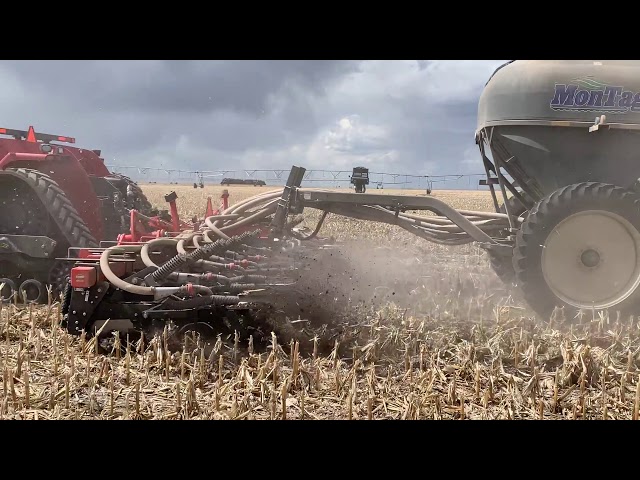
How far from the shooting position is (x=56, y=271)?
4.91 m

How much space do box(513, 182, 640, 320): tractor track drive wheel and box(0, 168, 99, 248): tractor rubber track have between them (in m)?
4.05

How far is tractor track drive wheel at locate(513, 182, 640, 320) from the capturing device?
4.14m

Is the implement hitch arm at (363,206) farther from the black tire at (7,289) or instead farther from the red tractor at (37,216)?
the black tire at (7,289)

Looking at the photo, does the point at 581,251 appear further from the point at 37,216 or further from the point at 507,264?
the point at 37,216

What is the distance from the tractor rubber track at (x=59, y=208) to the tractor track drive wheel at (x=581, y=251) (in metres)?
4.05

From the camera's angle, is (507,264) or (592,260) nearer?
(592,260)

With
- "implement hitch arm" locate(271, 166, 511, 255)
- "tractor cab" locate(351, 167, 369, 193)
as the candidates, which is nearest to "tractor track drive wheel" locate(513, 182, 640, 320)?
"implement hitch arm" locate(271, 166, 511, 255)

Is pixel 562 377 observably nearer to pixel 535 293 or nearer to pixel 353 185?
pixel 535 293

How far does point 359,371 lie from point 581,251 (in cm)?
235

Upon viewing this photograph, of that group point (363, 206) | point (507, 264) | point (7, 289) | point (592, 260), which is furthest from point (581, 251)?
point (7, 289)

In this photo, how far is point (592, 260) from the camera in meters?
4.26

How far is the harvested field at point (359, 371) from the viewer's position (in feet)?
9.16

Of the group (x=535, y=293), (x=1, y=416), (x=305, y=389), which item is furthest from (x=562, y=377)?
(x=1, y=416)

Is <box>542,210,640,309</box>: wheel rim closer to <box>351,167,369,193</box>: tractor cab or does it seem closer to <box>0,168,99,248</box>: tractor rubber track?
<box>351,167,369,193</box>: tractor cab
